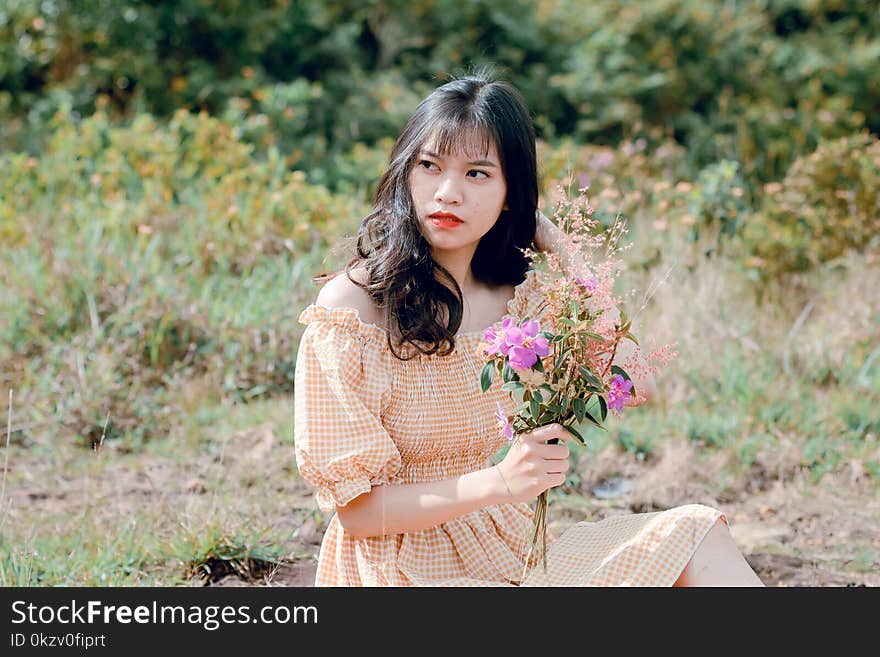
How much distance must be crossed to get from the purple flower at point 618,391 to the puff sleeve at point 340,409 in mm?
445

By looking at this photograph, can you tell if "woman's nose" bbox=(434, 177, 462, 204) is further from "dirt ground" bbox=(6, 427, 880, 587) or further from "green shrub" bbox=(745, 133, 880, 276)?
"green shrub" bbox=(745, 133, 880, 276)

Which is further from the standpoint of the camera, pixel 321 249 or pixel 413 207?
pixel 321 249

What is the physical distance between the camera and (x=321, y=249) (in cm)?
510

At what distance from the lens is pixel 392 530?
2.30m

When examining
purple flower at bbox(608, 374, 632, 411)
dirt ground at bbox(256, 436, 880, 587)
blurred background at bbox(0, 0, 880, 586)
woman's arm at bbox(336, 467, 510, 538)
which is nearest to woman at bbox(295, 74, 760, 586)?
woman's arm at bbox(336, 467, 510, 538)

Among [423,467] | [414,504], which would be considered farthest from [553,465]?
[423,467]

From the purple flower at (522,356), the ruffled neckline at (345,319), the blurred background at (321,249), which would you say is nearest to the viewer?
the purple flower at (522,356)

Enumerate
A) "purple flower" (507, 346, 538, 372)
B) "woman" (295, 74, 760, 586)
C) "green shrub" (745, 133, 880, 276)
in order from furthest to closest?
"green shrub" (745, 133, 880, 276) → "woman" (295, 74, 760, 586) → "purple flower" (507, 346, 538, 372)

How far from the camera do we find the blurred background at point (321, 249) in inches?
141

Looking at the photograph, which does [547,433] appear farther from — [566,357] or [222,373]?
[222,373]

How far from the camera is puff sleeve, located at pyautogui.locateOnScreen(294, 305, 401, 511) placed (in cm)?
225

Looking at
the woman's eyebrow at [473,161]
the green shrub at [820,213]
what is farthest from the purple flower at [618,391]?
the green shrub at [820,213]

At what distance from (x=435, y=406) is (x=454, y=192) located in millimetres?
434

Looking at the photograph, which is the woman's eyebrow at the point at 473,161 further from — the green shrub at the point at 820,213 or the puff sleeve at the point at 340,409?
the green shrub at the point at 820,213
